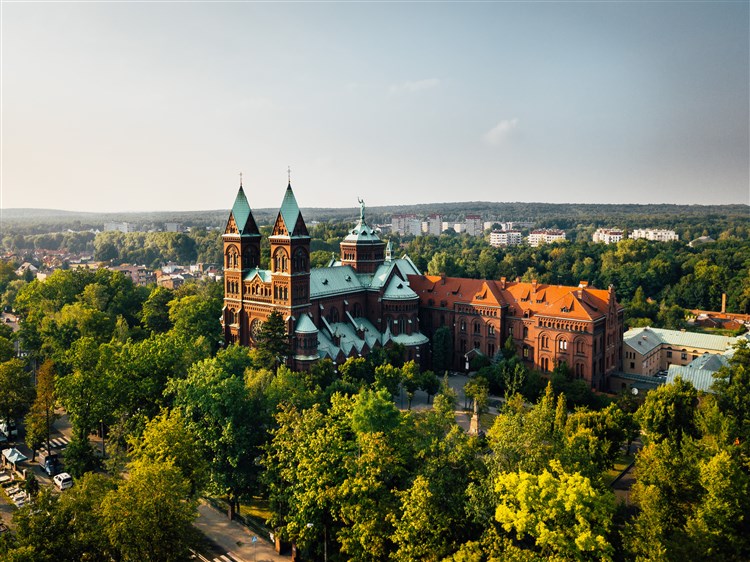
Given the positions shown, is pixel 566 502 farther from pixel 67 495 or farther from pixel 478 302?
pixel 478 302

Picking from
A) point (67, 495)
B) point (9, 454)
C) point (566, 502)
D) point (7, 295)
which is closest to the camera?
point (566, 502)

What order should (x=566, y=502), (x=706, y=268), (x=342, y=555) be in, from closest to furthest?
(x=566, y=502)
(x=342, y=555)
(x=706, y=268)

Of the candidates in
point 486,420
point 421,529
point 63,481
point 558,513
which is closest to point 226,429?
point 63,481

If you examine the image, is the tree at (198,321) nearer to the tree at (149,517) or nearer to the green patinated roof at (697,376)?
the tree at (149,517)

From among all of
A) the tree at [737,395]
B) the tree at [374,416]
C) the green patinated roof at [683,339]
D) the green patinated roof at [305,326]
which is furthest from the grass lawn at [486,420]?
the green patinated roof at [683,339]

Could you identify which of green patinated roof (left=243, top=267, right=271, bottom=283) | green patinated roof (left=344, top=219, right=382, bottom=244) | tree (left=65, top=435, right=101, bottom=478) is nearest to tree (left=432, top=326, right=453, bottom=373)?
green patinated roof (left=344, top=219, right=382, bottom=244)

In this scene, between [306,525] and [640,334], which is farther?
[640,334]

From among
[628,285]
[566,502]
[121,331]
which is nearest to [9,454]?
[121,331]
